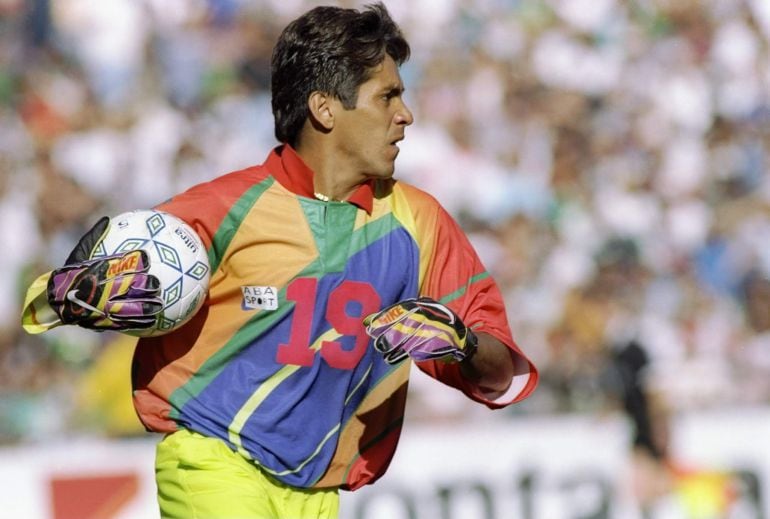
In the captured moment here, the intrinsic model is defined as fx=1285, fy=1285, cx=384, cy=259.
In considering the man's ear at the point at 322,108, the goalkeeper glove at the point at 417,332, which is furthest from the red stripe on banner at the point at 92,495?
the goalkeeper glove at the point at 417,332

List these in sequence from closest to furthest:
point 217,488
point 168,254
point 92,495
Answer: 1. point 168,254
2. point 217,488
3. point 92,495

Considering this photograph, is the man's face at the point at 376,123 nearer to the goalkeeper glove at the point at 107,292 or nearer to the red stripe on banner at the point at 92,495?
the goalkeeper glove at the point at 107,292

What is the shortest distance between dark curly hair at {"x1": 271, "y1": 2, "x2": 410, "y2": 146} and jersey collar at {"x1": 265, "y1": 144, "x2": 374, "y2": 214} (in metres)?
0.23

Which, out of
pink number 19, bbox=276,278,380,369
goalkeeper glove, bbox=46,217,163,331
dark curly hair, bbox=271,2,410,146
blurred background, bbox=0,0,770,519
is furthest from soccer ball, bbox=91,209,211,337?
blurred background, bbox=0,0,770,519

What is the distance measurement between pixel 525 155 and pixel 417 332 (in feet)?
20.6

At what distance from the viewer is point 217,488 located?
3998 mm

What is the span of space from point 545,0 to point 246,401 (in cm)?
710

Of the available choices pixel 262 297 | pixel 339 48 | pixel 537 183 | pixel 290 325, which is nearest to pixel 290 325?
pixel 290 325

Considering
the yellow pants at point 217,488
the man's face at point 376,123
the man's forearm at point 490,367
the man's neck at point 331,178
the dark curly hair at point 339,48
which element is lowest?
the yellow pants at point 217,488

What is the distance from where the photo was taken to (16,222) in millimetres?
8742

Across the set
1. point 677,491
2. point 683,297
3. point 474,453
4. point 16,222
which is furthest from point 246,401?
point 683,297

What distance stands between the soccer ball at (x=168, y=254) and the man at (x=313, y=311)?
0.13 m

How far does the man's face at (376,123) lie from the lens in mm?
4277

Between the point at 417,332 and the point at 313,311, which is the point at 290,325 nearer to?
the point at 313,311
